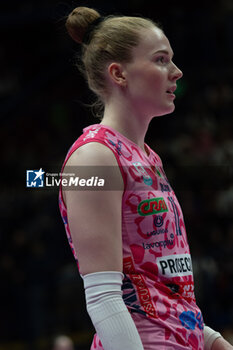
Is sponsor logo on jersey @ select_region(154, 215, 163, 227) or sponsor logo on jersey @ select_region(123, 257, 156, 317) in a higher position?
sponsor logo on jersey @ select_region(154, 215, 163, 227)

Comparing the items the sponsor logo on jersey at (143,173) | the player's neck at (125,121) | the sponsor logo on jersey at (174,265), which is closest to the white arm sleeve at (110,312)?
the sponsor logo on jersey at (174,265)

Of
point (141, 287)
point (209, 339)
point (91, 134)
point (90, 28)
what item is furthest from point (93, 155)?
point (209, 339)

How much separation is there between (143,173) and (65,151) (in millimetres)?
6265

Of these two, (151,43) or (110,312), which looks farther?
(151,43)

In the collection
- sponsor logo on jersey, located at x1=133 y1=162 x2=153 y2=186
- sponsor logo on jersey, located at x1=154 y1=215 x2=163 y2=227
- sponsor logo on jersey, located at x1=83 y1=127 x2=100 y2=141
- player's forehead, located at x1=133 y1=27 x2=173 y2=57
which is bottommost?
sponsor logo on jersey, located at x1=154 y1=215 x2=163 y2=227

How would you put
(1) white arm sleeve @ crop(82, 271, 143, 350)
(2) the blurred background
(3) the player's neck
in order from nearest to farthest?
1. (1) white arm sleeve @ crop(82, 271, 143, 350)
2. (3) the player's neck
3. (2) the blurred background

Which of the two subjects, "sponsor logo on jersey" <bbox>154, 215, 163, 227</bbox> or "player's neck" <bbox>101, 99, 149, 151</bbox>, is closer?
"sponsor logo on jersey" <bbox>154, 215, 163, 227</bbox>

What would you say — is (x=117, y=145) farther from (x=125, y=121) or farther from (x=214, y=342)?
(x=214, y=342)

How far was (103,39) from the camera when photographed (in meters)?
1.62

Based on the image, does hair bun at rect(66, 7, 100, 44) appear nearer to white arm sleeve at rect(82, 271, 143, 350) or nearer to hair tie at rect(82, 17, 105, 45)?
hair tie at rect(82, 17, 105, 45)

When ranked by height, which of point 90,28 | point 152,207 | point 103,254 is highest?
point 90,28

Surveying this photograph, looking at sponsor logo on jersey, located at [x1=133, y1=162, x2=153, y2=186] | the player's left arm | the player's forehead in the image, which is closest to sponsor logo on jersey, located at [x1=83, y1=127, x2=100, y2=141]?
sponsor logo on jersey, located at [x1=133, y1=162, x2=153, y2=186]

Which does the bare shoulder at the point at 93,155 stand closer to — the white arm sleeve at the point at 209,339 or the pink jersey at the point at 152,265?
the pink jersey at the point at 152,265

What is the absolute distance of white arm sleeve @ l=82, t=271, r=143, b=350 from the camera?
134 centimetres
